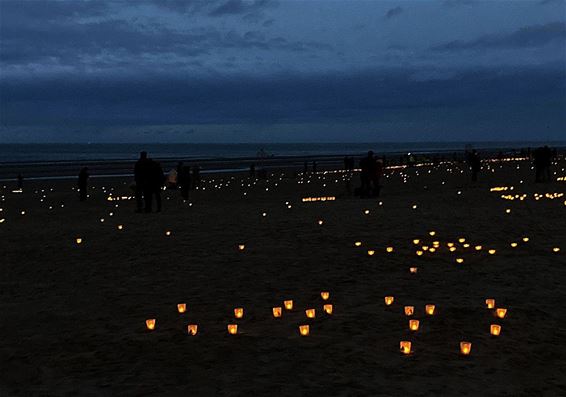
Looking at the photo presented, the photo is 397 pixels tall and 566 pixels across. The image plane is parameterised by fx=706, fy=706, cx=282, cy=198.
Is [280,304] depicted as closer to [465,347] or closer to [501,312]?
[501,312]

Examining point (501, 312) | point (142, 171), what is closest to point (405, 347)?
point (501, 312)

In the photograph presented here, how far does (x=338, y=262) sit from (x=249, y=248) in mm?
2576

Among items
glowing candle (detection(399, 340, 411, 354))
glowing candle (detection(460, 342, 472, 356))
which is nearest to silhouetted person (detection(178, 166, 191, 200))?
glowing candle (detection(399, 340, 411, 354))

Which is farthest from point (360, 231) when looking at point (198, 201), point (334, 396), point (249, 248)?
point (198, 201)

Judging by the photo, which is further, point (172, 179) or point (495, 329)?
point (172, 179)

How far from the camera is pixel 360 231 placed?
17.1 m

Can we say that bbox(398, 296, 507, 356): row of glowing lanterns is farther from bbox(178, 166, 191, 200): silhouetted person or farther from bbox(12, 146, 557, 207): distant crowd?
bbox(178, 166, 191, 200): silhouetted person

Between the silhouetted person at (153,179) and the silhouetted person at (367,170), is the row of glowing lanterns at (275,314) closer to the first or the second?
the silhouetted person at (153,179)

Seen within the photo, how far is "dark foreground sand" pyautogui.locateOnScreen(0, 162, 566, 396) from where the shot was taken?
21.9 feet

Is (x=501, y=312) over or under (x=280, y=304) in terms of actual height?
over

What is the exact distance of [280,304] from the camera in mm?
9766

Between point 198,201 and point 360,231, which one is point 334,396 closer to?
point 360,231

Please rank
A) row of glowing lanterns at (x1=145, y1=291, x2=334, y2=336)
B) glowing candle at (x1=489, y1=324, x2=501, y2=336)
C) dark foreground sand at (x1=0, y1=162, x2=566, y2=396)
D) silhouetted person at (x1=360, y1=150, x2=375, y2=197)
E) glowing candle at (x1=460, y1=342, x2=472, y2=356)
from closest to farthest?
dark foreground sand at (x1=0, y1=162, x2=566, y2=396) < glowing candle at (x1=460, y1=342, x2=472, y2=356) < glowing candle at (x1=489, y1=324, x2=501, y2=336) < row of glowing lanterns at (x1=145, y1=291, x2=334, y2=336) < silhouetted person at (x1=360, y1=150, x2=375, y2=197)

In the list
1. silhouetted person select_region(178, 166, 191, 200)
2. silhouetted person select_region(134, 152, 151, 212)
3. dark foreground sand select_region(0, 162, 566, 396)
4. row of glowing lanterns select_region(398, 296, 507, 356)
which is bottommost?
dark foreground sand select_region(0, 162, 566, 396)
